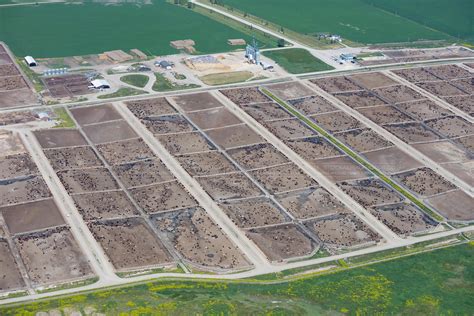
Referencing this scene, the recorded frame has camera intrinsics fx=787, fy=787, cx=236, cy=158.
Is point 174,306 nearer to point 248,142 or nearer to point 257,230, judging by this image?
point 257,230

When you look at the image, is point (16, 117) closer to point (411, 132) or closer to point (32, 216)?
point (32, 216)

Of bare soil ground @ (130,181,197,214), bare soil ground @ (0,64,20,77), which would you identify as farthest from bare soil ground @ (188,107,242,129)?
bare soil ground @ (0,64,20,77)

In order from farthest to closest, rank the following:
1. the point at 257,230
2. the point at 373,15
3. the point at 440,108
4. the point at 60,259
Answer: the point at 373,15, the point at 440,108, the point at 257,230, the point at 60,259

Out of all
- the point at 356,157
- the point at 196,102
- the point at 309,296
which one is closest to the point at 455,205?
the point at 356,157

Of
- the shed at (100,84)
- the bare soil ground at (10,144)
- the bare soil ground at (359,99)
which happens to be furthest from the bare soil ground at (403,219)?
the shed at (100,84)

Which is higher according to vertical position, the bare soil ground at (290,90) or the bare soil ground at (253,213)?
the bare soil ground at (290,90)

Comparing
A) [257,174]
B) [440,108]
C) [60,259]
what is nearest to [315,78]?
[440,108]

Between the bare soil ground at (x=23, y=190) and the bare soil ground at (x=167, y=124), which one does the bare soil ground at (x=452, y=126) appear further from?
the bare soil ground at (x=23, y=190)
